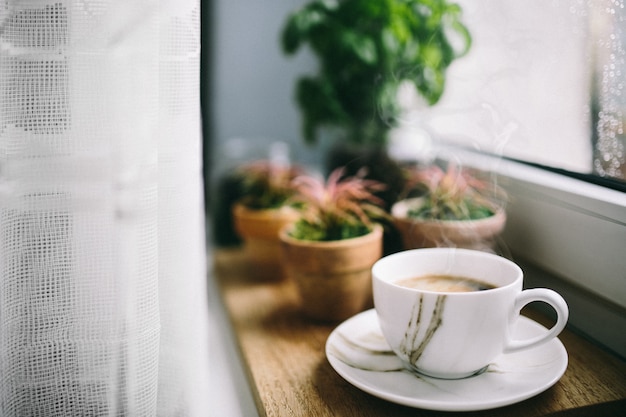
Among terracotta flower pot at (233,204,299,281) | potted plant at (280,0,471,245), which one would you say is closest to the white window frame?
potted plant at (280,0,471,245)

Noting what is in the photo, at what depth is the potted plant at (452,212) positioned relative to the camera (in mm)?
703

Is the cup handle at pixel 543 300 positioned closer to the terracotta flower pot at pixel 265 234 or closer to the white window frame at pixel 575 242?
the white window frame at pixel 575 242

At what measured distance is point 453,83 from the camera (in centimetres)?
95

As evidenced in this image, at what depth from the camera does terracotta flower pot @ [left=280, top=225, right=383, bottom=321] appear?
27.2 inches

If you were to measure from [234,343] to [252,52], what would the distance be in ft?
2.36

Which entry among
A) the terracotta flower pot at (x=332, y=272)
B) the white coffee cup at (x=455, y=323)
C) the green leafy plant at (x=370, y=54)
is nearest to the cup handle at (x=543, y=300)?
the white coffee cup at (x=455, y=323)

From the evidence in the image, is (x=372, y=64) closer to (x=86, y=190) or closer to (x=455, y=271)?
(x=455, y=271)

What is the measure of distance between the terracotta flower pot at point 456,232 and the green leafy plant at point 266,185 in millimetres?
282

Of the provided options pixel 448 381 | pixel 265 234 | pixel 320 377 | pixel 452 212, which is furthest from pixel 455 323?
pixel 265 234

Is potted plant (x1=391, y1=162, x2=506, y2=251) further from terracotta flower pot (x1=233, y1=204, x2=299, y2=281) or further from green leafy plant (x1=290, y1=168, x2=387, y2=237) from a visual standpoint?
terracotta flower pot (x1=233, y1=204, x2=299, y2=281)

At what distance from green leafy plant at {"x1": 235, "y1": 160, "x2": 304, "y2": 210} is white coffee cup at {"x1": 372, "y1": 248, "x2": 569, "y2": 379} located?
18.0 inches

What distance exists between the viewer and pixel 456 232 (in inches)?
27.7

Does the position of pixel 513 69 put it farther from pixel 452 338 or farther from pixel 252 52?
pixel 252 52

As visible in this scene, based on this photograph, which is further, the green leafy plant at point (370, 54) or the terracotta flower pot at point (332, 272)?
the green leafy plant at point (370, 54)
